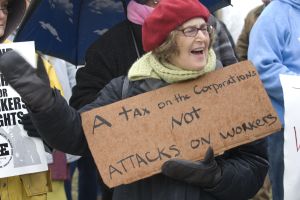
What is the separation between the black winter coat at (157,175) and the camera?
9.02 feet

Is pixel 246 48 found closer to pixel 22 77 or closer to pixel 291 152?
pixel 291 152

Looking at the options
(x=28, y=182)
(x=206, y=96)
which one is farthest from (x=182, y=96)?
(x=28, y=182)

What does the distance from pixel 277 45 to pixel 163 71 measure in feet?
3.87

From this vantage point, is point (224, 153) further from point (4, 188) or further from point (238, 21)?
point (238, 21)

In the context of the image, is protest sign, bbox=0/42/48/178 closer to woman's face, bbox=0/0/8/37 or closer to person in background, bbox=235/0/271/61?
woman's face, bbox=0/0/8/37

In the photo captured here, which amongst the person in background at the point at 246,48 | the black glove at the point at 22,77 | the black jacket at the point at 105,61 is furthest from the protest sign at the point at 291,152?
the person in background at the point at 246,48

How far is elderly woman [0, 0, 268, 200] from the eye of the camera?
271cm

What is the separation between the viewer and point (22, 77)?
2.60m

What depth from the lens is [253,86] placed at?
2.92 metres

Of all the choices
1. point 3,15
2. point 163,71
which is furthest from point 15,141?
point 163,71

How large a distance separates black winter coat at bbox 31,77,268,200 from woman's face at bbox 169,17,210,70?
0.47 feet

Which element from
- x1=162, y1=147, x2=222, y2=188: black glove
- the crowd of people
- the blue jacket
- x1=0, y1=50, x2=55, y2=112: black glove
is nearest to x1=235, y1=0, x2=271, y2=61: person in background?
the blue jacket

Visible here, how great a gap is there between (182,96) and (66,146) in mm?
510

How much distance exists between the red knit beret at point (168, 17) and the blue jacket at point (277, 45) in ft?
3.18
